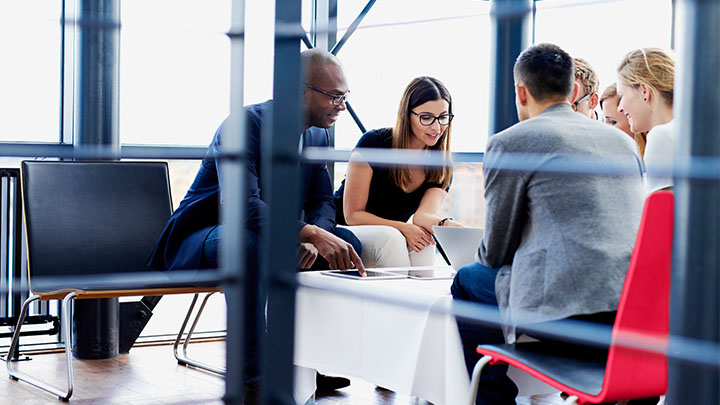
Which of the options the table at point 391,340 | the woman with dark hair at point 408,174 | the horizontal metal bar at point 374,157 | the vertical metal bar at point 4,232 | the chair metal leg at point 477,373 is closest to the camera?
the horizontal metal bar at point 374,157

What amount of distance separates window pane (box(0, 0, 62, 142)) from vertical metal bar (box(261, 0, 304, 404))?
2.51 metres

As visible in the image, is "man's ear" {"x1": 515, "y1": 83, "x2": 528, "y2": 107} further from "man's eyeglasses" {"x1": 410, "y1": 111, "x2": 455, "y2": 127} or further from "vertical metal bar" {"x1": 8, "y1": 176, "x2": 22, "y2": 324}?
"vertical metal bar" {"x1": 8, "y1": 176, "x2": 22, "y2": 324}

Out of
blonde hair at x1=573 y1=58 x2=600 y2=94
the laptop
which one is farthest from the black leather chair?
blonde hair at x1=573 y1=58 x2=600 y2=94

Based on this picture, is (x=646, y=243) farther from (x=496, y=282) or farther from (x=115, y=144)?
(x=115, y=144)

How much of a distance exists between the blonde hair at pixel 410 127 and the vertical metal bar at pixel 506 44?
0.68 ft

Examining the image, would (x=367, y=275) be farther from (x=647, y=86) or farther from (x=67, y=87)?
(x=67, y=87)

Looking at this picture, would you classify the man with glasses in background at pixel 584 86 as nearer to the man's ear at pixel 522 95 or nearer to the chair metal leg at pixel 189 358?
the man's ear at pixel 522 95

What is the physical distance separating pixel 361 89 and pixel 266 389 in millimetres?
3077

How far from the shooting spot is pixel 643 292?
145 cm

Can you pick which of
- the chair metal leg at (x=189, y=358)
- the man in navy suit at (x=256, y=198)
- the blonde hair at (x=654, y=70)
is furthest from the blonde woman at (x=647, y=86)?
the chair metal leg at (x=189, y=358)

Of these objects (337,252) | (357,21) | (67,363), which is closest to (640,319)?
(337,252)

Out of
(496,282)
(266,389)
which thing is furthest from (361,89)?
(266,389)

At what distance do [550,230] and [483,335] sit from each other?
0.26 metres

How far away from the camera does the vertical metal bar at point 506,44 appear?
78 centimetres
